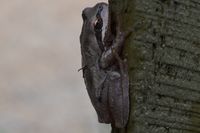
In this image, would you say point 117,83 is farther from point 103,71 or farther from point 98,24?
point 98,24

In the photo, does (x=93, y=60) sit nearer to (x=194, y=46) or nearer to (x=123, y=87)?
(x=123, y=87)

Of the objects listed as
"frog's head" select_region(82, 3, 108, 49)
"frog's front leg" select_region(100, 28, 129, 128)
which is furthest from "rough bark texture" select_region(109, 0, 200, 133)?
"frog's head" select_region(82, 3, 108, 49)

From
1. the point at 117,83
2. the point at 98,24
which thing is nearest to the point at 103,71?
the point at 117,83

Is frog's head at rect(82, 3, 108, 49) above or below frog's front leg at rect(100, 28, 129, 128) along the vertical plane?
above

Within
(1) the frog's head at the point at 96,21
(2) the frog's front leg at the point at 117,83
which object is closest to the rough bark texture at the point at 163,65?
(2) the frog's front leg at the point at 117,83

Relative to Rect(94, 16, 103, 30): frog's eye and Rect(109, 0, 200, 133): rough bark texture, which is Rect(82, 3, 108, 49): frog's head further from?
Rect(109, 0, 200, 133): rough bark texture

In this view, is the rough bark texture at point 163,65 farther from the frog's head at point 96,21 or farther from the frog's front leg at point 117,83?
the frog's head at point 96,21
